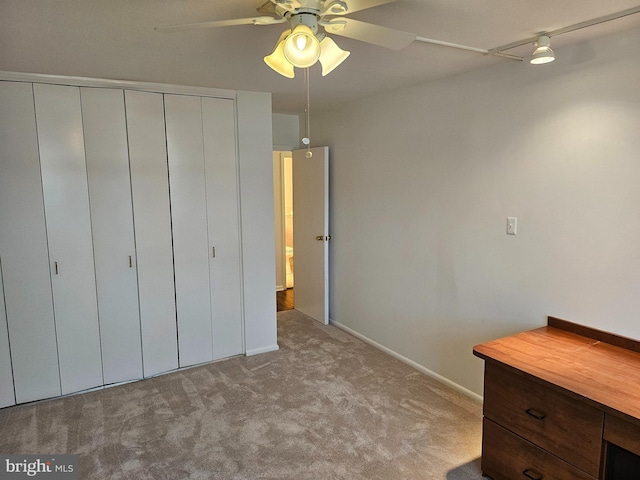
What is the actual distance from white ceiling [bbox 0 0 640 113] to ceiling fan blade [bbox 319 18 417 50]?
242 mm

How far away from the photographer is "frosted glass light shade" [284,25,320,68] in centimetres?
140

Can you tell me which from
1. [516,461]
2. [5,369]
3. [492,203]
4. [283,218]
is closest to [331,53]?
[492,203]

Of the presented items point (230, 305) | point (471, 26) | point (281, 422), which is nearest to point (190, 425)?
point (281, 422)

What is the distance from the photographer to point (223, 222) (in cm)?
354

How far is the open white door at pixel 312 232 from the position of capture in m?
4.39

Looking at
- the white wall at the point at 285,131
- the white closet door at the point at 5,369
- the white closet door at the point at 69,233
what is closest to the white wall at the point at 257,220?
the white wall at the point at 285,131

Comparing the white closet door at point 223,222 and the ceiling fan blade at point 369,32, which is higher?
the ceiling fan blade at point 369,32

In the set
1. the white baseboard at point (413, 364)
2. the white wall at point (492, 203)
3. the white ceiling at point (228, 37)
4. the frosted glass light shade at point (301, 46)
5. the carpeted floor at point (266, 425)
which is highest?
the white ceiling at point (228, 37)

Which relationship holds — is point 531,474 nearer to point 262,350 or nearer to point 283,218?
point 262,350

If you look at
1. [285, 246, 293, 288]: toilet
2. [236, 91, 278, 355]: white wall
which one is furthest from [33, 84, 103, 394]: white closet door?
[285, 246, 293, 288]: toilet

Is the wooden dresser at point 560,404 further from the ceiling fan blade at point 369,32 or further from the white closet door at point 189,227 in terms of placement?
the white closet door at point 189,227

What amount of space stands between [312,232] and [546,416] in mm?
3105

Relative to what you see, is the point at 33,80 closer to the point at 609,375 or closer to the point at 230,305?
the point at 230,305

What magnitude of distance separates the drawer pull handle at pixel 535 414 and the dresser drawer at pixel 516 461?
145 mm
